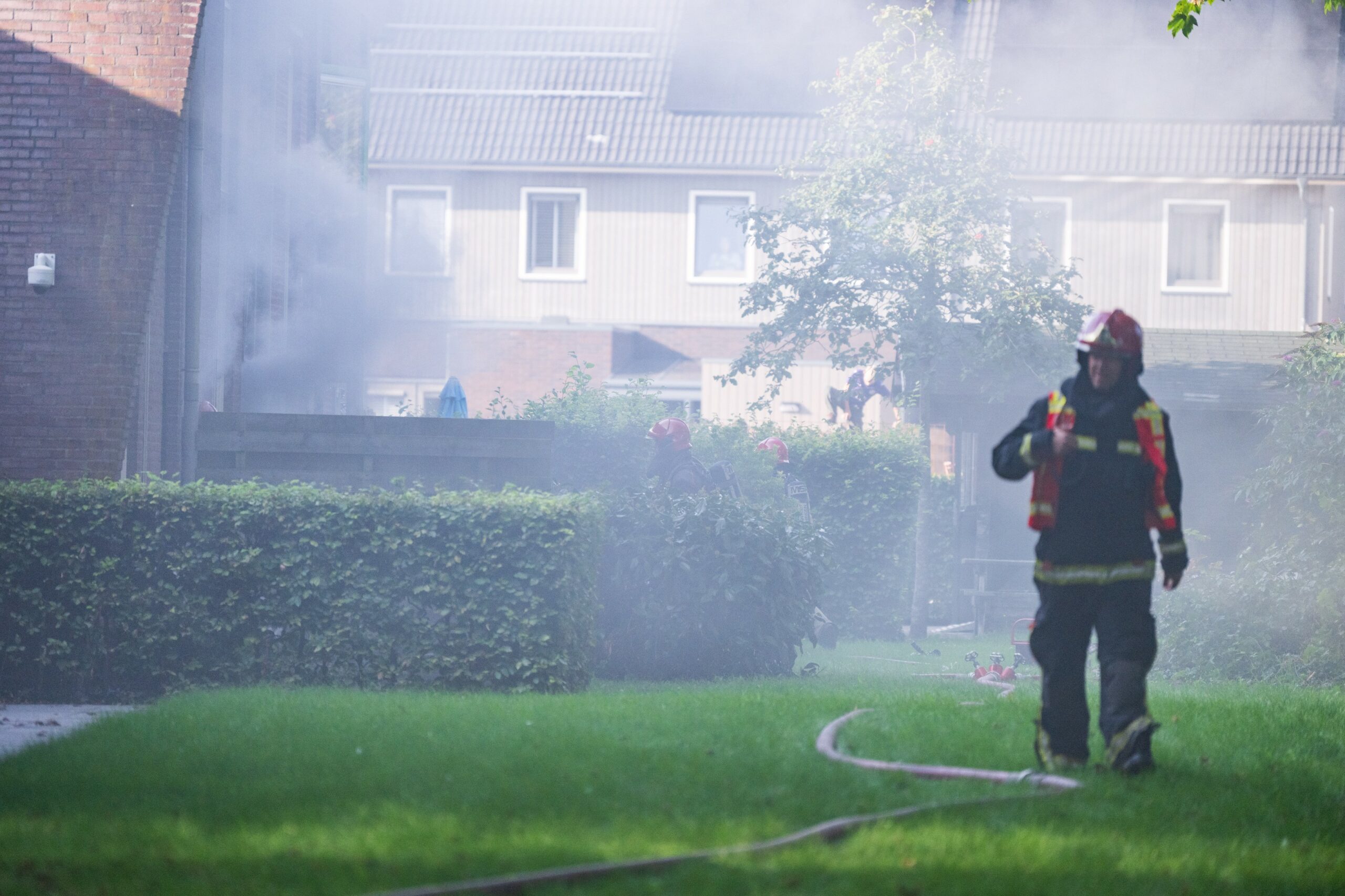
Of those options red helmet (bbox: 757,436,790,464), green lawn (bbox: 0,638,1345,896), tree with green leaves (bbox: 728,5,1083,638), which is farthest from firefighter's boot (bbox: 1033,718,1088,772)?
tree with green leaves (bbox: 728,5,1083,638)

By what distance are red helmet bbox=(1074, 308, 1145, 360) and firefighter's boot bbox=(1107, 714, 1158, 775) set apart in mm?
1452

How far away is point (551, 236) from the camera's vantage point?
29.1 metres

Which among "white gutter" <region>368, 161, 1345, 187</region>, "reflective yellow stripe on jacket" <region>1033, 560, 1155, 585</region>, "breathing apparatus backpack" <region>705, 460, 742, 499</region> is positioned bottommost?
"reflective yellow stripe on jacket" <region>1033, 560, 1155, 585</region>

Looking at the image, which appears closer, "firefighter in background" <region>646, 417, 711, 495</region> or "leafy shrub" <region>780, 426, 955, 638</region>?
"firefighter in background" <region>646, 417, 711, 495</region>

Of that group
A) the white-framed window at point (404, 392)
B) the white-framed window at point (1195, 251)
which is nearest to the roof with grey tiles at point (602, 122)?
the white-framed window at point (1195, 251)

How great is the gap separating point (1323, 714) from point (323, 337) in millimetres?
15585

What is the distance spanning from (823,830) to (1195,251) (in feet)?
83.3

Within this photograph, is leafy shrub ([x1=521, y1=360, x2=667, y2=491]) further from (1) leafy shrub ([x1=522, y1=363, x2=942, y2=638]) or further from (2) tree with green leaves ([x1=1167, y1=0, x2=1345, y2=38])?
(2) tree with green leaves ([x1=1167, y1=0, x2=1345, y2=38])

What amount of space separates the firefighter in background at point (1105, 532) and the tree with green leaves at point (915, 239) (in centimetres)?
1092

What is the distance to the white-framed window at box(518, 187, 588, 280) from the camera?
28.9m

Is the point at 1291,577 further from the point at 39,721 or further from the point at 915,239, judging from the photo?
the point at 39,721

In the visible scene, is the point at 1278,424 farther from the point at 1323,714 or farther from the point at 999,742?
the point at 999,742

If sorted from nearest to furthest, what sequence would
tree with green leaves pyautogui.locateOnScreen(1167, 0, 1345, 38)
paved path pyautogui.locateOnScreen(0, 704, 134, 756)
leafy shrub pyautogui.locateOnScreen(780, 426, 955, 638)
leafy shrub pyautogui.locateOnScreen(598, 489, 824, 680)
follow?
1. paved path pyautogui.locateOnScreen(0, 704, 134, 756)
2. tree with green leaves pyautogui.locateOnScreen(1167, 0, 1345, 38)
3. leafy shrub pyautogui.locateOnScreen(598, 489, 824, 680)
4. leafy shrub pyautogui.locateOnScreen(780, 426, 955, 638)

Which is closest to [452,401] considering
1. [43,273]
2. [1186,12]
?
[43,273]
